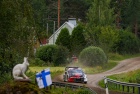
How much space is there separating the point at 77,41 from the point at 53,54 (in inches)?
333

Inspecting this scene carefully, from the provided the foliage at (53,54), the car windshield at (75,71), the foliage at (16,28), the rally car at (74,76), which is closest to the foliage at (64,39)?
the foliage at (53,54)

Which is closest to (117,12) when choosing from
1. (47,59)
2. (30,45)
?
(47,59)

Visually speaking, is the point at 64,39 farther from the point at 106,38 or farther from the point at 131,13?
the point at 131,13

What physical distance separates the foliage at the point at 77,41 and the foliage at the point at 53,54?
6446 mm

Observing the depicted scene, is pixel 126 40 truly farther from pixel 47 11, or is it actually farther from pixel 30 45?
pixel 30 45

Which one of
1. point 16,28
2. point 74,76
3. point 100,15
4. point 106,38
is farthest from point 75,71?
point 100,15

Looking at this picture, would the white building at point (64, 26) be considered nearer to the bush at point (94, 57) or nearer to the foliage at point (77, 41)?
the foliage at point (77, 41)

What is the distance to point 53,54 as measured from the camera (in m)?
66.5

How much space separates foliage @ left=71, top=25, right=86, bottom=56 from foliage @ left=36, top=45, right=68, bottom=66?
6446mm

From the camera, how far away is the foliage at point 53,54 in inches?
2594

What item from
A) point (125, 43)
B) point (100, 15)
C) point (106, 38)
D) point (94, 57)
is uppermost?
point (100, 15)

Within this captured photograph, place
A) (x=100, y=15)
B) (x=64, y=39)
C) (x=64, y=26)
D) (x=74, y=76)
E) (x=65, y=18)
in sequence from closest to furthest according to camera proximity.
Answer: (x=74, y=76) → (x=64, y=39) → (x=100, y=15) → (x=64, y=26) → (x=65, y=18)

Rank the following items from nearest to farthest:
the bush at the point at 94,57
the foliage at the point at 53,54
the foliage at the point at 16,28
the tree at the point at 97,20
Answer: the foliage at the point at 16,28 < the bush at the point at 94,57 < the foliage at the point at 53,54 < the tree at the point at 97,20

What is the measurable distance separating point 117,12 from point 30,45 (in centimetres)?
8574
